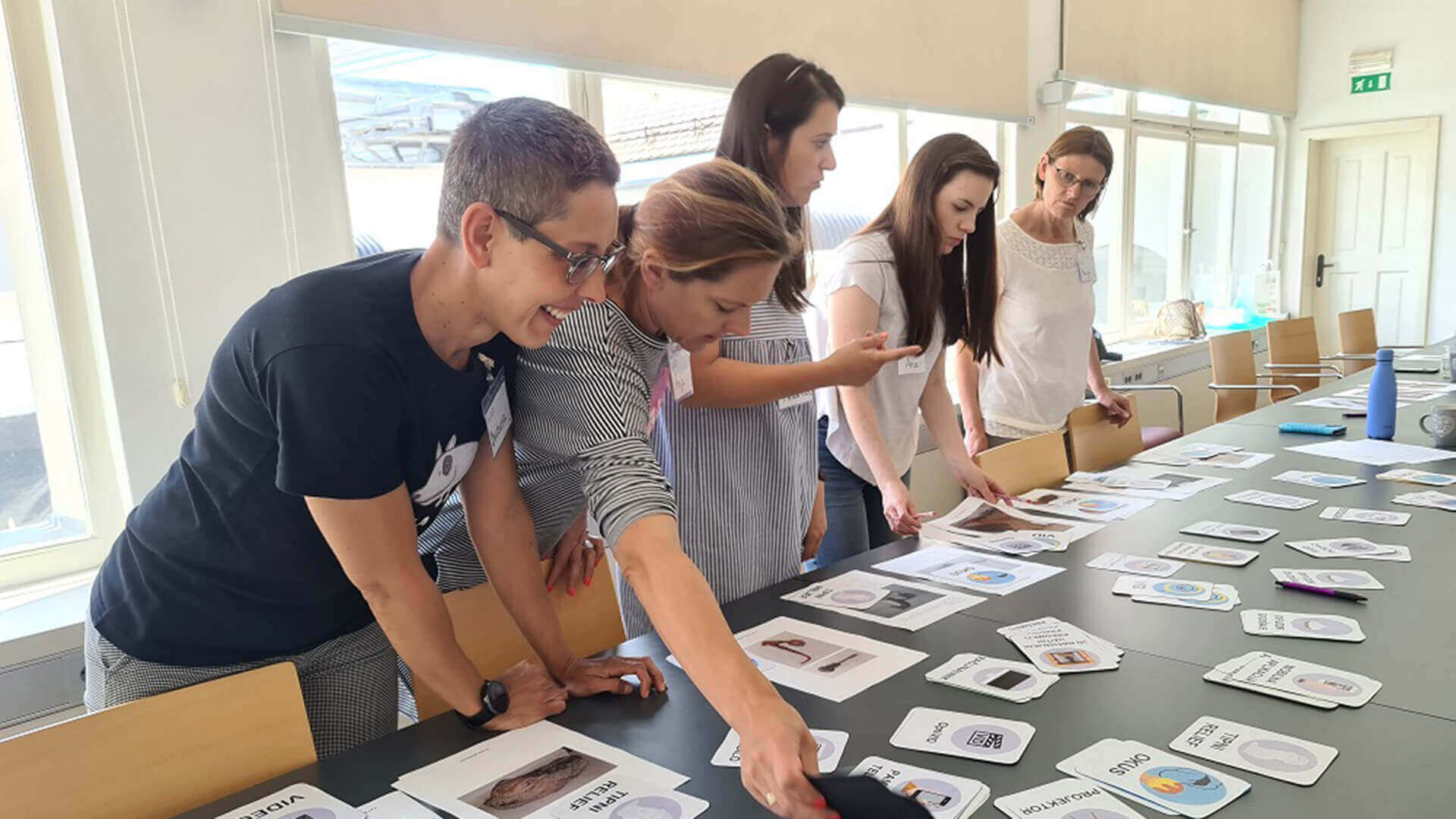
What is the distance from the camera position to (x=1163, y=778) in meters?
1.00

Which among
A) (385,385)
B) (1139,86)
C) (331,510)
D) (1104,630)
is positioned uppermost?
(1139,86)

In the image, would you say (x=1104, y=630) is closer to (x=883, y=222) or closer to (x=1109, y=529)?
(x=1109, y=529)

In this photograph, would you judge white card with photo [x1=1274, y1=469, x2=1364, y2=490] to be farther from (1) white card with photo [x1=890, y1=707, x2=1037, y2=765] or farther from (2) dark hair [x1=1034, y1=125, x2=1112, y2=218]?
(1) white card with photo [x1=890, y1=707, x2=1037, y2=765]

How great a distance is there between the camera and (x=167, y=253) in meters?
2.04

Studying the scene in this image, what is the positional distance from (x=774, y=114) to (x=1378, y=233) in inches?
291

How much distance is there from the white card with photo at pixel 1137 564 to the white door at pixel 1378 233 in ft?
22.4

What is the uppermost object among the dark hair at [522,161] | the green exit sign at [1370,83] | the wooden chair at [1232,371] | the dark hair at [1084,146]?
the green exit sign at [1370,83]

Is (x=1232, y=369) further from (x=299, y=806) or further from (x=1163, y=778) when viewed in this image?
(x=299, y=806)

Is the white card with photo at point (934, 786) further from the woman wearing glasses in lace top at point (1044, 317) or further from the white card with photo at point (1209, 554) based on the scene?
the woman wearing glasses in lace top at point (1044, 317)

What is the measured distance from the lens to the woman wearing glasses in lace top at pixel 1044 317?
9.45 feet

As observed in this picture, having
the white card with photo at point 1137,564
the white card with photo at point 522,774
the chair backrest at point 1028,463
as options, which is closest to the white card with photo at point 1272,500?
the chair backrest at point 1028,463

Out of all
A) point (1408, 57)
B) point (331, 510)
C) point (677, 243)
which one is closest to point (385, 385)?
point (331, 510)

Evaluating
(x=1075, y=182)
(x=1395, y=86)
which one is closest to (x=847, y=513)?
(x=1075, y=182)

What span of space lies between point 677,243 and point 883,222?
3.53 ft
